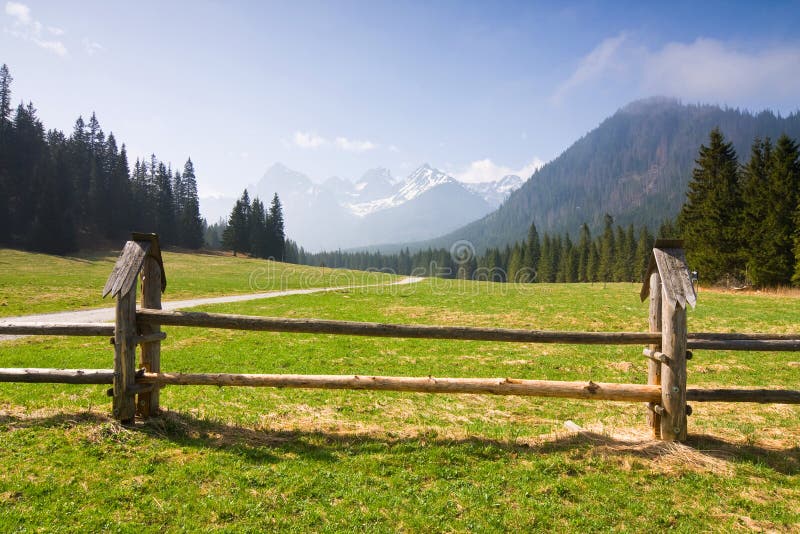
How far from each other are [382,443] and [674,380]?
15.9 feet

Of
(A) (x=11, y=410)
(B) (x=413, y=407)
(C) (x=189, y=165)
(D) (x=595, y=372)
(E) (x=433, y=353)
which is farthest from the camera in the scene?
(C) (x=189, y=165)

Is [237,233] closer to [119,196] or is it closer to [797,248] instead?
[119,196]

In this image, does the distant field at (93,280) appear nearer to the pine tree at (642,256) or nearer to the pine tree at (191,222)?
the pine tree at (191,222)

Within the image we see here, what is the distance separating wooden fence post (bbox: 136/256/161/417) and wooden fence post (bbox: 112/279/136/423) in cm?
23

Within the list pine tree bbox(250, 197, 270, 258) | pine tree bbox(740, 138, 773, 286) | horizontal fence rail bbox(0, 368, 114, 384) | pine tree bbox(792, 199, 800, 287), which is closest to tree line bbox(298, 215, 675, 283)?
pine tree bbox(250, 197, 270, 258)

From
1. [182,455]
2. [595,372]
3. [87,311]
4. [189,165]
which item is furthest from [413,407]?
[189,165]

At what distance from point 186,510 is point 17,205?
298 ft

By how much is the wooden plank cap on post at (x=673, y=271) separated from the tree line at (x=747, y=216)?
40.0 metres

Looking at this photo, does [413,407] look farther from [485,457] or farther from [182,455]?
[182,455]

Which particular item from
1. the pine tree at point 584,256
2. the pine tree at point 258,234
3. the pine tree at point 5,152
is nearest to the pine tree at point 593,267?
Result: the pine tree at point 584,256

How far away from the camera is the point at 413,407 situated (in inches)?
357

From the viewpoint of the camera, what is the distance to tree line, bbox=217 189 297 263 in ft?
302

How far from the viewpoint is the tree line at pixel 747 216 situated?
1447 inches

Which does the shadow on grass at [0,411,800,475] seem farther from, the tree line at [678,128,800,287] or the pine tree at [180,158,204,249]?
the pine tree at [180,158,204,249]
